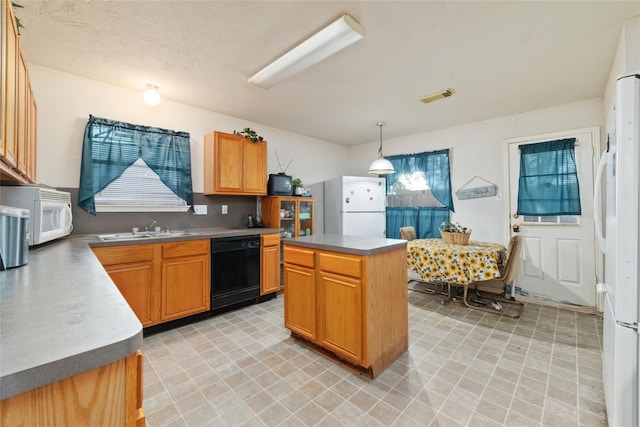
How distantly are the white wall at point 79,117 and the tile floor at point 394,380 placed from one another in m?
1.89

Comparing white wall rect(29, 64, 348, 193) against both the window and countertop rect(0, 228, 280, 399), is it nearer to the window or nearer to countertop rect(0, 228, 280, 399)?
countertop rect(0, 228, 280, 399)

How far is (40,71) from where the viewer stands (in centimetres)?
247

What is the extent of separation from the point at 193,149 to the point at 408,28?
278 cm

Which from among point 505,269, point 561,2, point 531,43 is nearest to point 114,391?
point 561,2

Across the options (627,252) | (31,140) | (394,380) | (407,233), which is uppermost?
(31,140)

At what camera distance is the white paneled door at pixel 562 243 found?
10.4 ft

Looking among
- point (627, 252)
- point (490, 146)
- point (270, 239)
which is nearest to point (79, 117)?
point (270, 239)

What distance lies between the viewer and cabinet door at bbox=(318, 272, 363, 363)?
6.26 feet

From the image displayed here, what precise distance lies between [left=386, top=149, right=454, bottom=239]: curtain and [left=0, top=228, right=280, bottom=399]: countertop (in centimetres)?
428

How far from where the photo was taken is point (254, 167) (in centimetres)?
368

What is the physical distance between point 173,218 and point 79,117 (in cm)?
134

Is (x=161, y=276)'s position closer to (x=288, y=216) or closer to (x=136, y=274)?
(x=136, y=274)

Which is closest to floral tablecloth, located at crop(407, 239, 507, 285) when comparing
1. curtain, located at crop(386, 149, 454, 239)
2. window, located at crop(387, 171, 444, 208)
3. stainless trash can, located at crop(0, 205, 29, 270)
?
curtain, located at crop(386, 149, 454, 239)

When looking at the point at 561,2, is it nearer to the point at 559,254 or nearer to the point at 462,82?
the point at 462,82
